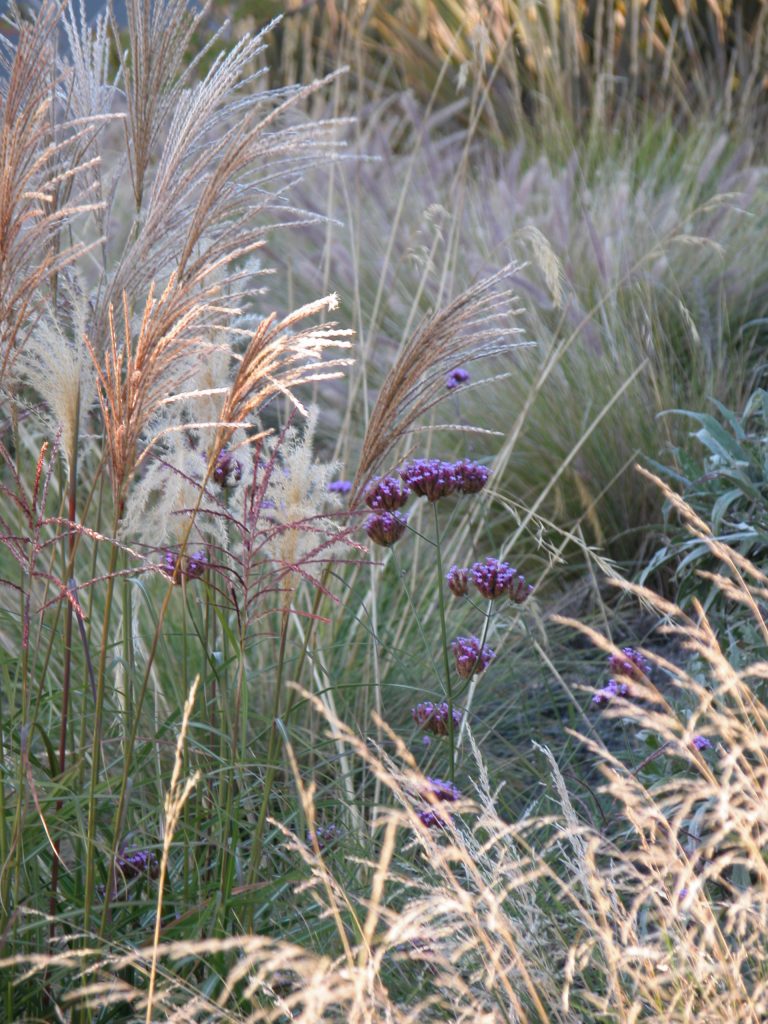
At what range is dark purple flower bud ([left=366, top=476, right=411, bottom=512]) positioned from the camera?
234 centimetres

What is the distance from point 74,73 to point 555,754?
173 centimetres

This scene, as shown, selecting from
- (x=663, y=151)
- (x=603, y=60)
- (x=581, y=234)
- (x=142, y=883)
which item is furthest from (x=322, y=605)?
(x=603, y=60)

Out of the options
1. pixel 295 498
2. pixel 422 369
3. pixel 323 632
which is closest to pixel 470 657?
pixel 295 498

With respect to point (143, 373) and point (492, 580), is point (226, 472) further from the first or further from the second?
point (143, 373)

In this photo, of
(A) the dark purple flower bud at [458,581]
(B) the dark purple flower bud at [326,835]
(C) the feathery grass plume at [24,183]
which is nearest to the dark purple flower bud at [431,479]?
(A) the dark purple flower bud at [458,581]

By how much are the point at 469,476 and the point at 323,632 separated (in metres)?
0.89

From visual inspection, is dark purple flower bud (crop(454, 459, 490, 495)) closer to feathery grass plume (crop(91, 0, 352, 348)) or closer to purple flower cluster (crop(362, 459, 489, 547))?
purple flower cluster (crop(362, 459, 489, 547))

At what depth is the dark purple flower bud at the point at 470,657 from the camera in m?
2.30

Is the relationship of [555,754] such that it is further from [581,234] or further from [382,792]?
[581,234]

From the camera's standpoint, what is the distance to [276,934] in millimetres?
2041

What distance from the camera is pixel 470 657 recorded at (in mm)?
2328

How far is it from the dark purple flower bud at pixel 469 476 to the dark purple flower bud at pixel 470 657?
282 millimetres

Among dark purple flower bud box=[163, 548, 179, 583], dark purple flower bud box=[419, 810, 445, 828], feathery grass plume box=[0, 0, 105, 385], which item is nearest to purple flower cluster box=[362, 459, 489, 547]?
dark purple flower bud box=[163, 548, 179, 583]

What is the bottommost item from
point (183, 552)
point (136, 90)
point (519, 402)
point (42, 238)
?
point (519, 402)
